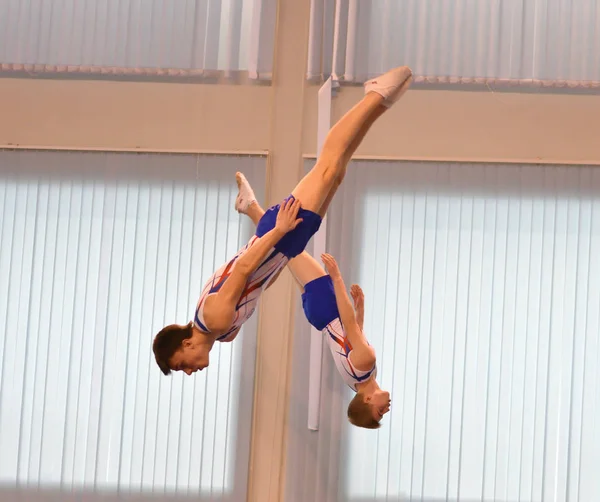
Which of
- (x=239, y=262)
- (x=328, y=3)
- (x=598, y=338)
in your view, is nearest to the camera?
(x=239, y=262)

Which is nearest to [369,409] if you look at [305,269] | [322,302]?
[322,302]

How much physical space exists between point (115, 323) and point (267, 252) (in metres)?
2.77

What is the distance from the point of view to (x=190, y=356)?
383 cm

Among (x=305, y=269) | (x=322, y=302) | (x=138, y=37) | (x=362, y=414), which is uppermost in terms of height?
(x=138, y=37)

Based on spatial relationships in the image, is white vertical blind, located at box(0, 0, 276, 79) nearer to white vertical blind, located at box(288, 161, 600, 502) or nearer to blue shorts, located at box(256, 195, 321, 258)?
white vertical blind, located at box(288, 161, 600, 502)

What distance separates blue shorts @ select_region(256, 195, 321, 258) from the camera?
3.86m

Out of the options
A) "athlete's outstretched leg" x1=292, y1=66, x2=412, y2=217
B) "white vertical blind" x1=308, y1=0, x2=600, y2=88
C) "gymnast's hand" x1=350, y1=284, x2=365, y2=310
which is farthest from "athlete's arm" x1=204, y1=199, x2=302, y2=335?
"white vertical blind" x1=308, y1=0, x2=600, y2=88

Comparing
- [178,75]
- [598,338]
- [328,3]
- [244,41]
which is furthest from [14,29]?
[598,338]

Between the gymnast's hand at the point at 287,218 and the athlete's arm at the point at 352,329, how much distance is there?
371mm

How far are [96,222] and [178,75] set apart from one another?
123 cm

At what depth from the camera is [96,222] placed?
6324 millimetres

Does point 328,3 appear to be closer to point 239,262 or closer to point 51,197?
point 51,197

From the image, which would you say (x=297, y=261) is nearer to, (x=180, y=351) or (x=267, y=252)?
(x=267, y=252)

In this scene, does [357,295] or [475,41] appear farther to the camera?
[475,41]
